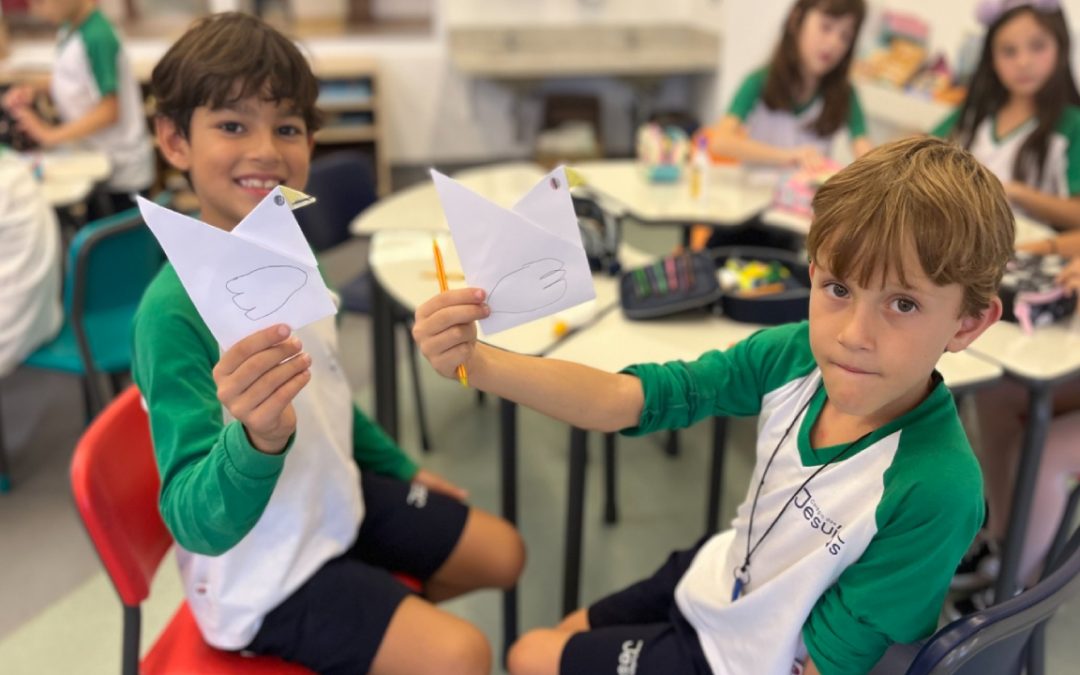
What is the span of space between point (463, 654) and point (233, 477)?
1.51ft

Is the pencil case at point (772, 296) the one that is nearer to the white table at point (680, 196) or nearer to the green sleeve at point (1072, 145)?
the white table at point (680, 196)

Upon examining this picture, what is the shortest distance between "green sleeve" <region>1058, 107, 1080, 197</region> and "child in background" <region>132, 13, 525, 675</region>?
185 centimetres

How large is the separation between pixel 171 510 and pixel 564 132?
4.48 meters

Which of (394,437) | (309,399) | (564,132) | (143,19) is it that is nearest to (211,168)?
(309,399)

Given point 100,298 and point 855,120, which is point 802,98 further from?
point 100,298

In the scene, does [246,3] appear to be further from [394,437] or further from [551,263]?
[551,263]

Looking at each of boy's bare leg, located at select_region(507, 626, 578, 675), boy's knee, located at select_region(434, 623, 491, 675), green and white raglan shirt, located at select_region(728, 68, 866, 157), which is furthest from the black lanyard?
green and white raglan shirt, located at select_region(728, 68, 866, 157)

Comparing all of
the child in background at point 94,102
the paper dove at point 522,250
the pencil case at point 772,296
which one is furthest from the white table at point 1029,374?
the child in background at point 94,102

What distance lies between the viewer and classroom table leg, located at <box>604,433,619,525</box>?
229 centimetres

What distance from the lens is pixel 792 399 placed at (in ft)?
3.58

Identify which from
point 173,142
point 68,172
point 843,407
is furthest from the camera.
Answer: point 68,172

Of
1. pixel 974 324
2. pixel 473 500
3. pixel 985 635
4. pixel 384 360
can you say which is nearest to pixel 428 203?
pixel 384 360

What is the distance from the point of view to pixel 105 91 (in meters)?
3.19

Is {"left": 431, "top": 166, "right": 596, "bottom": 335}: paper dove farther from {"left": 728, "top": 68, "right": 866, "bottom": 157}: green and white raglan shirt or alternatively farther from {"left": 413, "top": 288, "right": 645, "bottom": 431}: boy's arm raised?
{"left": 728, "top": 68, "right": 866, "bottom": 157}: green and white raglan shirt
